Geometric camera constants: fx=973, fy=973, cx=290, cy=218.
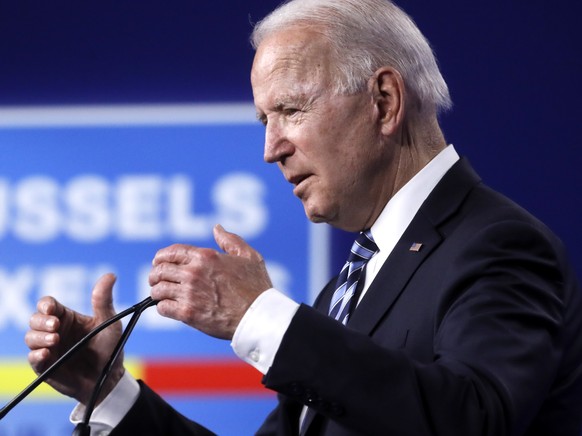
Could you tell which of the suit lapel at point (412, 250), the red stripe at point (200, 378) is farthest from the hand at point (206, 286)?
the red stripe at point (200, 378)

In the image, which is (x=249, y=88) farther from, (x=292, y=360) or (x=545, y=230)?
(x=292, y=360)

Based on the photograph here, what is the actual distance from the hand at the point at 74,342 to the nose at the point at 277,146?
1.13 feet

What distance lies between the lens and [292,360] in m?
1.12

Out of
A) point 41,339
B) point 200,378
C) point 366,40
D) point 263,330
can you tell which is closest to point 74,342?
point 41,339

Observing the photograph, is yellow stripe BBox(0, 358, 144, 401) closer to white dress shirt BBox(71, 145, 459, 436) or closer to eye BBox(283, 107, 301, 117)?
white dress shirt BBox(71, 145, 459, 436)

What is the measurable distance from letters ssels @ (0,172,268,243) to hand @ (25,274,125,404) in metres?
1.08

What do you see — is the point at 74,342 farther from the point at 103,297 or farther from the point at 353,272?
the point at 353,272

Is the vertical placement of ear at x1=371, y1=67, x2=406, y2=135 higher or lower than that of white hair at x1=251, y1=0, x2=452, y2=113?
lower

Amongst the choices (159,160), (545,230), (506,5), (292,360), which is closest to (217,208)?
(159,160)

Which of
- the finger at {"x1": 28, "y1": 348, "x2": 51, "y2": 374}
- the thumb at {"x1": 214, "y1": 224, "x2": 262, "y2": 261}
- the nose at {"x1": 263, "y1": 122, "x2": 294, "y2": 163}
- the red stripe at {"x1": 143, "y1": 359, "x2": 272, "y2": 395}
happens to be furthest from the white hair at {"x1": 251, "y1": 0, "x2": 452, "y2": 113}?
the red stripe at {"x1": 143, "y1": 359, "x2": 272, "y2": 395}

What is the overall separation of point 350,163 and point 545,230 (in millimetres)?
347

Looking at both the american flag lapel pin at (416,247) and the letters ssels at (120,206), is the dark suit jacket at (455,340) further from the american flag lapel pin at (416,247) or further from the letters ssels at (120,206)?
the letters ssels at (120,206)

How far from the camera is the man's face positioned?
1563mm

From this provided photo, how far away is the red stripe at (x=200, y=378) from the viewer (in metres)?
2.70
